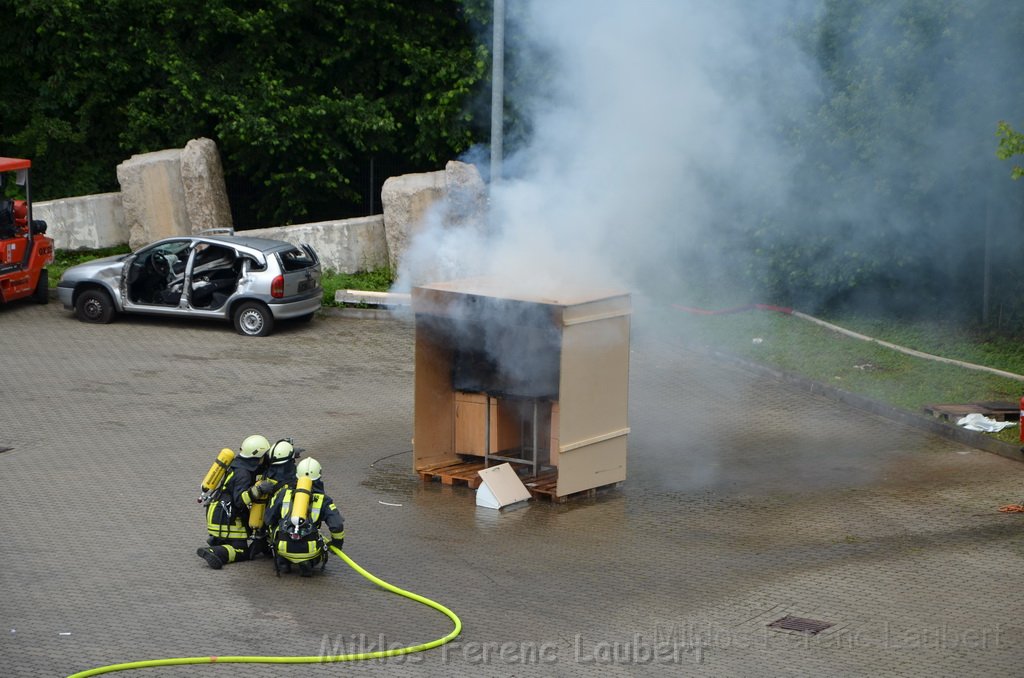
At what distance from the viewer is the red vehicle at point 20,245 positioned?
19594 millimetres

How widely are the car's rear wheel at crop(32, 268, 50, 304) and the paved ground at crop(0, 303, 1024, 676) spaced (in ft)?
12.9

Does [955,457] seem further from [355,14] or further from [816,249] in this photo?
[355,14]

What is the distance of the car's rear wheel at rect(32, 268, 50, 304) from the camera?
2038 cm

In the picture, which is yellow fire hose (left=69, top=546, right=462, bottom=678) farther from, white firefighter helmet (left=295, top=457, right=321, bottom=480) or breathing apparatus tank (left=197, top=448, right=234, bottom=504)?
breathing apparatus tank (left=197, top=448, right=234, bottom=504)

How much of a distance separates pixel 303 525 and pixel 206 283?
9868 millimetres

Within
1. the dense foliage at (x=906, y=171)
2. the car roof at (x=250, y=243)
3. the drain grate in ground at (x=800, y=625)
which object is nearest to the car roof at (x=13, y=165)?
the car roof at (x=250, y=243)

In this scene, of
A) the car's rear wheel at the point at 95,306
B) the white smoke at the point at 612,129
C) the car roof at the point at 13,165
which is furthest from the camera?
the car roof at the point at 13,165

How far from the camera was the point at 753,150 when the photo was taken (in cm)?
1644

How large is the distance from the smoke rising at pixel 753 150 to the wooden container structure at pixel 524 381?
1.80 ft

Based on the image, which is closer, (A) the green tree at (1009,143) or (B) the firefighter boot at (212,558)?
(B) the firefighter boot at (212,558)

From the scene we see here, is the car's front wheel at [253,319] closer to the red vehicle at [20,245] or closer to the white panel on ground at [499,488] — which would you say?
the red vehicle at [20,245]

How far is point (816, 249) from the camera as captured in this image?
18.8 metres

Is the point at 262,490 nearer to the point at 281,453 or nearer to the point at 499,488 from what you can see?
the point at 281,453

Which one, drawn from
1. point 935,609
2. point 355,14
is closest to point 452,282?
point 935,609
